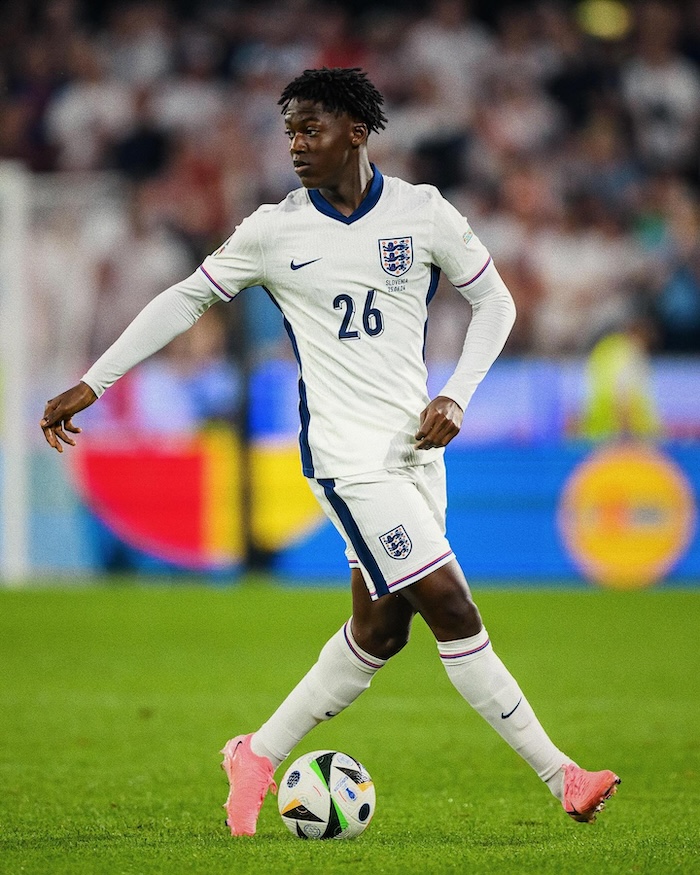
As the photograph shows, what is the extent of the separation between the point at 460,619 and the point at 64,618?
633 cm

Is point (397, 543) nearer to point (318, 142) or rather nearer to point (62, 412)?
point (62, 412)

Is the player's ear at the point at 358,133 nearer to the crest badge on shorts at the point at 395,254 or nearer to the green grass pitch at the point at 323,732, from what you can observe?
the crest badge on shorts at the point at 395,254

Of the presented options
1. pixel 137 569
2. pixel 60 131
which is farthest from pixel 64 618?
pixel 60 131

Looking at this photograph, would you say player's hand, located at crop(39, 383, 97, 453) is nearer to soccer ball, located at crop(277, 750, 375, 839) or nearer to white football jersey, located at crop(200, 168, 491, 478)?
white football jersey, located at crop(200, 168, 491, 478)

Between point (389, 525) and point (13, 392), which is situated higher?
point (13, 392)

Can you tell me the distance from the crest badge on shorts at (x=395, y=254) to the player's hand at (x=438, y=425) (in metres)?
0.41

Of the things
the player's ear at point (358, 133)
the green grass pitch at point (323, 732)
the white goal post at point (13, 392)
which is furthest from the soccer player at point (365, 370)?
the white goal post at point (13, 392)

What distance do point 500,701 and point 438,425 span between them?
0.80m

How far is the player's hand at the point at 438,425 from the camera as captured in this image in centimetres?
406

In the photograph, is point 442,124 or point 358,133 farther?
point 442,124

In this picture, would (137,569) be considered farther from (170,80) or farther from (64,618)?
(170,80)

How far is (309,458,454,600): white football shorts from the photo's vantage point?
4.08m

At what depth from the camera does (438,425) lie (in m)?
4.05

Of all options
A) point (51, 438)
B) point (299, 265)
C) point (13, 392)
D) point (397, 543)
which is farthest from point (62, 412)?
point (13, 392)
